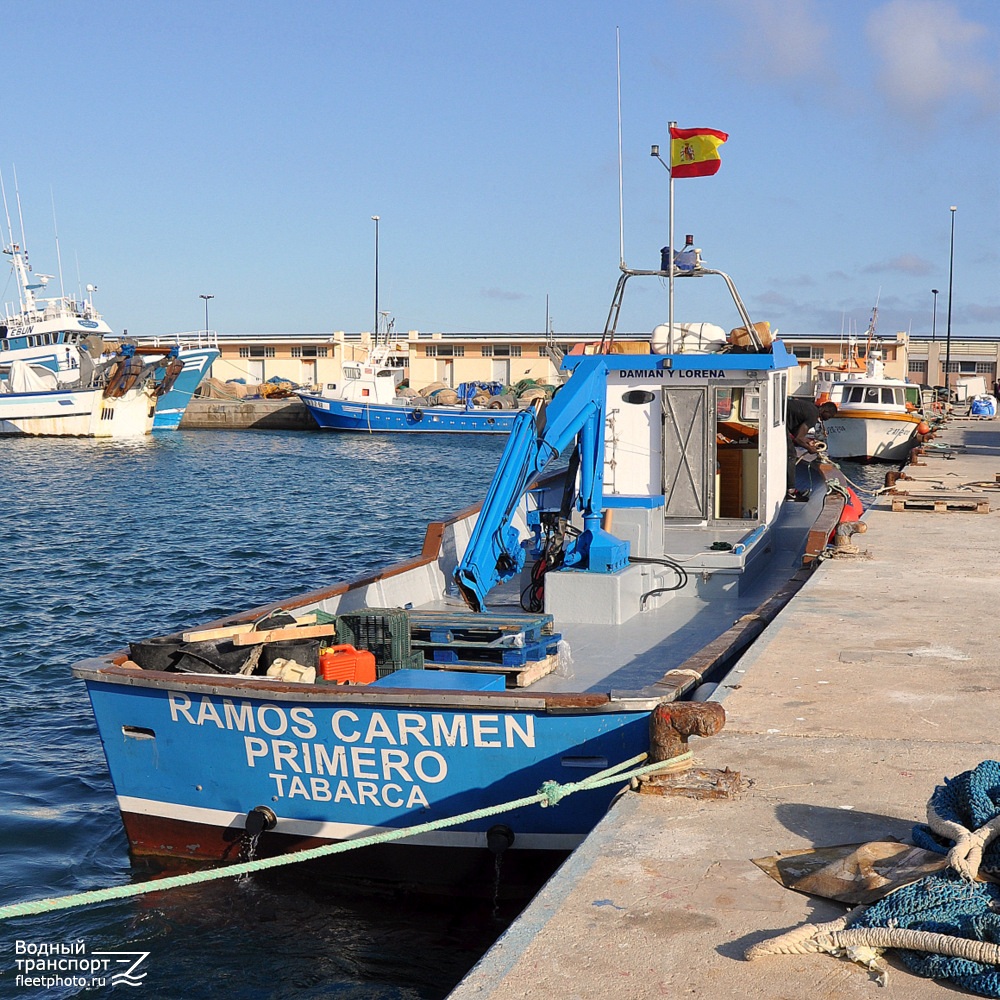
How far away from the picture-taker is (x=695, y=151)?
13.7 meters

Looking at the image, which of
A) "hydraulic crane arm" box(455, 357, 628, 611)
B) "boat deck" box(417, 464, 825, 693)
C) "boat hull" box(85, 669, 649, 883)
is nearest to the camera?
"boat hull" box(85, 669, 649, 883)

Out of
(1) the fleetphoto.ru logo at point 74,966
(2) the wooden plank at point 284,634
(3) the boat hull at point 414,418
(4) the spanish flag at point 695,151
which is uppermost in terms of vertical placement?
(4) the spanish flag at point 695,151

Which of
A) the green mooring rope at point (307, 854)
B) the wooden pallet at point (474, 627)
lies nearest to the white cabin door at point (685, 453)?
the wooden pallet at point (474, 627)

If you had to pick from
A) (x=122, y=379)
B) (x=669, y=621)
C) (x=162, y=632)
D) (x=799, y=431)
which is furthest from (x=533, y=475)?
(x=122, y=379)

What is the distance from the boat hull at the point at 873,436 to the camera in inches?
1683

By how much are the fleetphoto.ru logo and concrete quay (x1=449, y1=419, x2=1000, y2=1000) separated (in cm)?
348

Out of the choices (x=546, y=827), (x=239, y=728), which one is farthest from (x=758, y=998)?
(x=239, y=728)

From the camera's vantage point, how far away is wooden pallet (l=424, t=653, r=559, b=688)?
8.67 m

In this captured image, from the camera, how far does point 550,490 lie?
47.4 ft

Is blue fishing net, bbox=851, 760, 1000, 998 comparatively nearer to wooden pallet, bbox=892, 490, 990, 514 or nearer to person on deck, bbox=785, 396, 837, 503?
wooden pallet, bbox=892, 490, 990, 514

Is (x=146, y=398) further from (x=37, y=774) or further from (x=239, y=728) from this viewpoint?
(x=239, y=728)

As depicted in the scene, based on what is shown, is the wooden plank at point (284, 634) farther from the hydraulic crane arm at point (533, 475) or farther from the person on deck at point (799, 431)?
the person on deck at point (799, 431)

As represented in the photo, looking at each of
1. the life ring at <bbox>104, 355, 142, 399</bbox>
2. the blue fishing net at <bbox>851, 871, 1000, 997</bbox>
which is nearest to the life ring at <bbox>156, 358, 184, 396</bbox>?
the life ring at <bbox>104, 355, 142, 399</bbox>

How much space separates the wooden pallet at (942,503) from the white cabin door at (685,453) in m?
5.58
